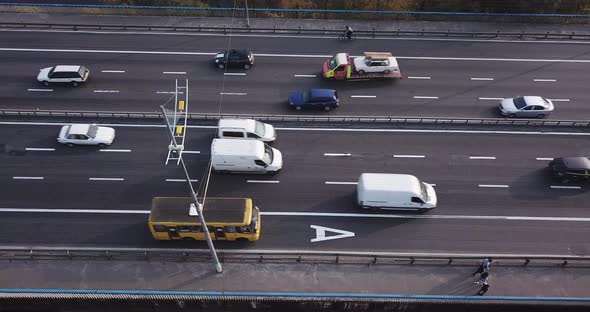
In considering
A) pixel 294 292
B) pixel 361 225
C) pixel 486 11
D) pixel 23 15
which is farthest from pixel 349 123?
pixel 23 15

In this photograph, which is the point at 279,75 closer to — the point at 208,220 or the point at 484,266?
the point at 208,220

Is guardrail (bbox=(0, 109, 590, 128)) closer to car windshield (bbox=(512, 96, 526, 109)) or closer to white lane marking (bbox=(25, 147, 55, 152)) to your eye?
car windshield (bbox=(512, 96, 526, 109))

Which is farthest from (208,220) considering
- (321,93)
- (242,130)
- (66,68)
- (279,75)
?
(66,68)

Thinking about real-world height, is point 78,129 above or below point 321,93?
below

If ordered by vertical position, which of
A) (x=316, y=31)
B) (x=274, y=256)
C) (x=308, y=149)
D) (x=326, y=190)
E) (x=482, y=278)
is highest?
(x=316, y=31)

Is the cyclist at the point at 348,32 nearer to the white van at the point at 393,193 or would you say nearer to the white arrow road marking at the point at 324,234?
the white van at the point at 393,193

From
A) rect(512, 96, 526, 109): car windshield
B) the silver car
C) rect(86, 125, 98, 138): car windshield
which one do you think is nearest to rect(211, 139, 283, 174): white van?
rect(86, 125, 98, 138): car windshield
